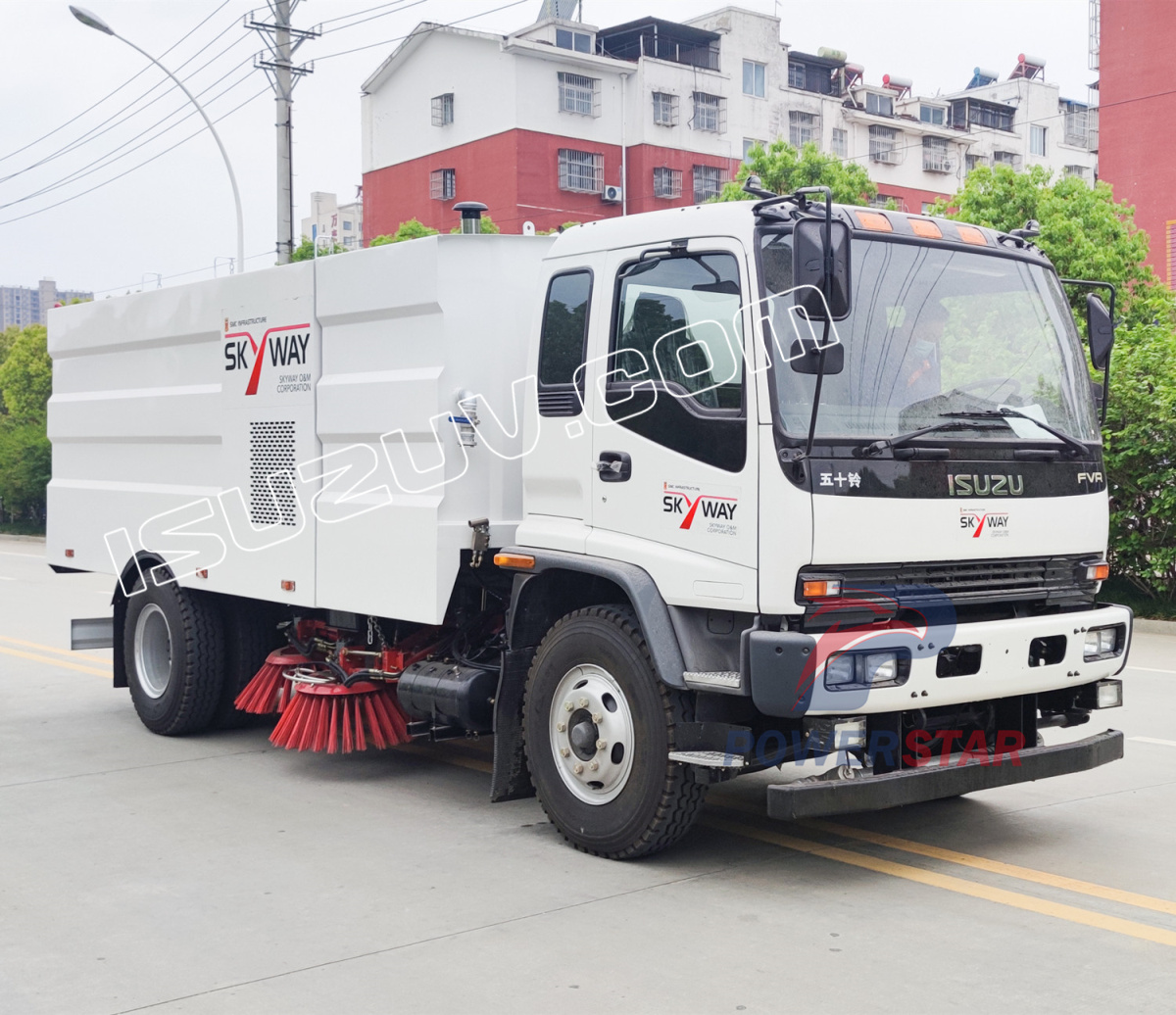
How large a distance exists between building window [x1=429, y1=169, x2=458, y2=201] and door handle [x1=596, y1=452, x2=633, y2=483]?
4504 cm

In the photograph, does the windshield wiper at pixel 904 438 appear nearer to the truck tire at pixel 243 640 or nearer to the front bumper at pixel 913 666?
the front bumper at pixel 913 666

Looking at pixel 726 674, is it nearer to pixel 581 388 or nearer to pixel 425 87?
pixel 581 388

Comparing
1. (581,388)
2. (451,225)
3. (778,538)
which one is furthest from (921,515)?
(451,225)

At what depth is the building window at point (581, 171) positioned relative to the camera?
4853 centimetres

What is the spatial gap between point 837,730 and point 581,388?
6.11 ft

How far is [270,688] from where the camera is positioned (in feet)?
26.4

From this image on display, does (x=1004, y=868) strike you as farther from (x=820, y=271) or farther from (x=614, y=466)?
(x=820, y=271)

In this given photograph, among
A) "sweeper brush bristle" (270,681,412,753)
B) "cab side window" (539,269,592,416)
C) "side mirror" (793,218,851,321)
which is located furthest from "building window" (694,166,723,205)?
"side mirror" (793,218,851,321)

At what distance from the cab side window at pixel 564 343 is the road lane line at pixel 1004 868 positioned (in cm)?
229

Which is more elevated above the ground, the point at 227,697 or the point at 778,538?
the point at 778,538

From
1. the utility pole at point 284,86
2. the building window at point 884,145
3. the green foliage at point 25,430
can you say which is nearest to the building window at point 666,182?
the building window at point 884,145

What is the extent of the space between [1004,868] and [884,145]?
58.5 metres

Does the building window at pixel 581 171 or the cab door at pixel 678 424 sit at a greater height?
the building window at pixel 581 171

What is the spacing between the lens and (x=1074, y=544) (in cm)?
588
